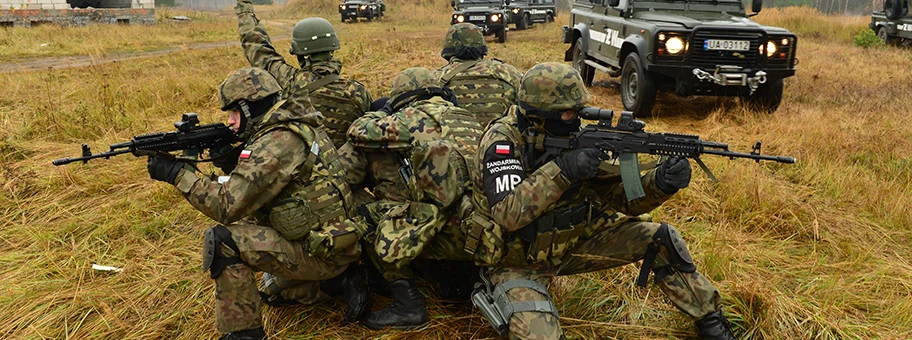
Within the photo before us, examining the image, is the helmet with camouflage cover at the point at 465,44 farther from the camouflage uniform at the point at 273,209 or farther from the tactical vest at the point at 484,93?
the camouflage uniform at the point at 273,209

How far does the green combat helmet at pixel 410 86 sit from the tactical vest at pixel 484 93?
4.14 feet

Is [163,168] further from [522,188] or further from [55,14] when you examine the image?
[55,14]

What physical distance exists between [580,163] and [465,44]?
304 centimetres

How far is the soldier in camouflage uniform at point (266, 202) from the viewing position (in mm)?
2848

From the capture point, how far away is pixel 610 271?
11.9 ft

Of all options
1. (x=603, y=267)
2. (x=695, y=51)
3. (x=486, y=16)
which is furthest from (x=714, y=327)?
(x=486, y=16)

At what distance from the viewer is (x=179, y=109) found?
750cm

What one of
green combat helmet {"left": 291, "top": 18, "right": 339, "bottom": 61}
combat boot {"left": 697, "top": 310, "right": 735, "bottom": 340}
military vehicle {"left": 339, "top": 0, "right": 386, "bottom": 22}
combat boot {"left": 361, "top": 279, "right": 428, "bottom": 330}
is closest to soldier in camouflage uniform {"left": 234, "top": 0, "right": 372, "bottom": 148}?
green combat helmet {"left": 291, "top": 18, "right": 339, "bottom": 61}

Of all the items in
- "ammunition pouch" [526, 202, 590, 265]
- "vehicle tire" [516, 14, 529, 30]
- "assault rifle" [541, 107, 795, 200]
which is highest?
"assault rifle" [541, 107, 795, 200]

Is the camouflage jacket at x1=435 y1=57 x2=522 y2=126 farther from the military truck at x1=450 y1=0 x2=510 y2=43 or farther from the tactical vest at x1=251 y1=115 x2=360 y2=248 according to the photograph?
the military truck at x1=450 y1=0 x2=510 y2=43

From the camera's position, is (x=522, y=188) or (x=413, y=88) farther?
(x=413, y=88)

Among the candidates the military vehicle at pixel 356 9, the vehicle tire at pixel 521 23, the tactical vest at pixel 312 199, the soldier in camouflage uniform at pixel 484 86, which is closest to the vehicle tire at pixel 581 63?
the soldier in camouflage uniform at pixel 484 86

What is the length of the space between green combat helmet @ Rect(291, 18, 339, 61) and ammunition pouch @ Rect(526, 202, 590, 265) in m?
2.24

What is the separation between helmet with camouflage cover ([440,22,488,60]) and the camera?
17.8 ft
